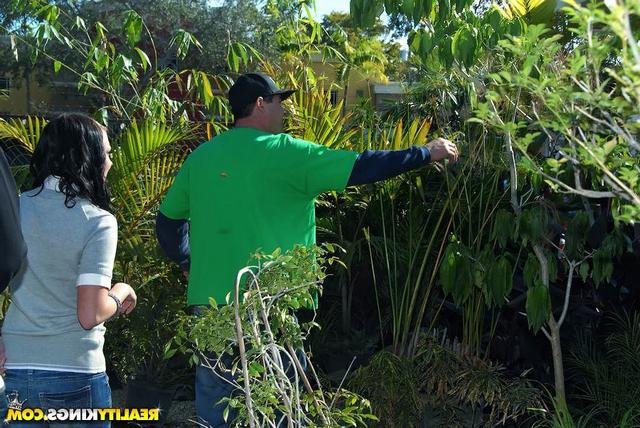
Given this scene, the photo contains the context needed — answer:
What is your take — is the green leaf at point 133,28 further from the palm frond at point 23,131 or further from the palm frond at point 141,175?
the palm frond at point 23,131

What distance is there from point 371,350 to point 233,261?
2393mm

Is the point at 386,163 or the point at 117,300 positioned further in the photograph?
the point at 386,163

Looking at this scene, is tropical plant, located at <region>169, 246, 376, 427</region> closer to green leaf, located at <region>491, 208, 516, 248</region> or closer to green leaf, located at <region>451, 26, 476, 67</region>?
green leaf, located at <region>451, 26, 476, 67</region>

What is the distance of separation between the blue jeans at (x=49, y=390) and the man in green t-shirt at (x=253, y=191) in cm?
79

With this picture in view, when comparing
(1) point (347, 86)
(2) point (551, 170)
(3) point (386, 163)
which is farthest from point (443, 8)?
(1) point (347, 86)

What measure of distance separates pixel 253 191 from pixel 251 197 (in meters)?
0.03

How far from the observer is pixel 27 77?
108 ft

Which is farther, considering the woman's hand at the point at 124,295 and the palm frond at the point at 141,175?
the palm frond at the point at 141,175

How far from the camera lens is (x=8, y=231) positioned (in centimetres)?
239

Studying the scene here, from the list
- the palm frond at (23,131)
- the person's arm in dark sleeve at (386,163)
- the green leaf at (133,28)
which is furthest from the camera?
the green leaf at (133,28)

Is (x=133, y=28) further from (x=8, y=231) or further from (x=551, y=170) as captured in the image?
(x=551, y=170)

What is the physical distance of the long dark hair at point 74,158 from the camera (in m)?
3.05

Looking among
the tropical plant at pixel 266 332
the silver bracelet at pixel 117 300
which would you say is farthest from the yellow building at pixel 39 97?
the tropical plant at pixel 266 332

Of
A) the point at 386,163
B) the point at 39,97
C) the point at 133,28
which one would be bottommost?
the point at 39,97
